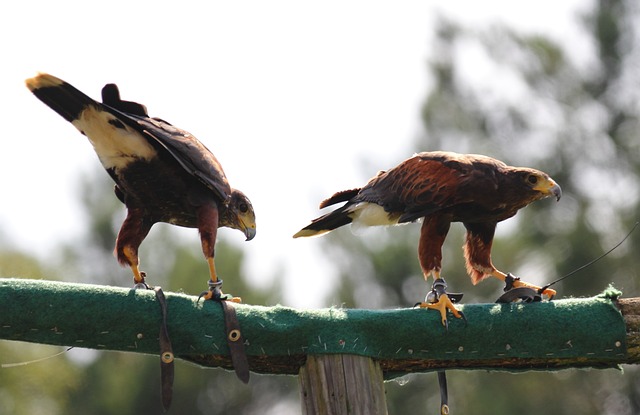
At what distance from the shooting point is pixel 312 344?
384cm

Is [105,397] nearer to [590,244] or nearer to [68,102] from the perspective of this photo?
[590,244]

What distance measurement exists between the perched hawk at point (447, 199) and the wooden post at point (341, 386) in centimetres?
135

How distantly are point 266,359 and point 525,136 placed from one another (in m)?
13.9

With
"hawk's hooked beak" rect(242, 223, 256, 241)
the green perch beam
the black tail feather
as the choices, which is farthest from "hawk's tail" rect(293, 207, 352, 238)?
the green perch beam

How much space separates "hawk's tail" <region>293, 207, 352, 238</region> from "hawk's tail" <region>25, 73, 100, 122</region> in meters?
1.48

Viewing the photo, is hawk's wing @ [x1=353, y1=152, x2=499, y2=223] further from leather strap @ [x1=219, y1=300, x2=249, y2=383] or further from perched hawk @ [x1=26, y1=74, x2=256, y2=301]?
leather strap @ [x1=219, y1=300, x2=249, y2=383]

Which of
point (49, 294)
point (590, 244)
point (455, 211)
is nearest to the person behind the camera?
point (49, 294)

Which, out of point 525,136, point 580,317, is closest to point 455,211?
point 580,317

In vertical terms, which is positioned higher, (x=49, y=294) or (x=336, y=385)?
(x=49, y=294)

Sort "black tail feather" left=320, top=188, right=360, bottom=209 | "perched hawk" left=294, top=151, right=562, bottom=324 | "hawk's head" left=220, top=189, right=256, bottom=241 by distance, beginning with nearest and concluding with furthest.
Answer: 1. "perched hawk" left=294, top=151, right=562, bottom=324
2. "hawk's head" left=220, top=189, right=256, bottom=241
3. "black tail feather" left=320, top=188, right=360, bottom=209

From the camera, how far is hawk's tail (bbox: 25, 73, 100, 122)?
4.63 metres

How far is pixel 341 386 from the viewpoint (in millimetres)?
3781

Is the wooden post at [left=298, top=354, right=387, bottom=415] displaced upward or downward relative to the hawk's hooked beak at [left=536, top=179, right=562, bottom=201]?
downward

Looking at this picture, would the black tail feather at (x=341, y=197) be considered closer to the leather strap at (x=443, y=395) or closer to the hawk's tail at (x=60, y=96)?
the hawk's tail at (x=60, y=96)
